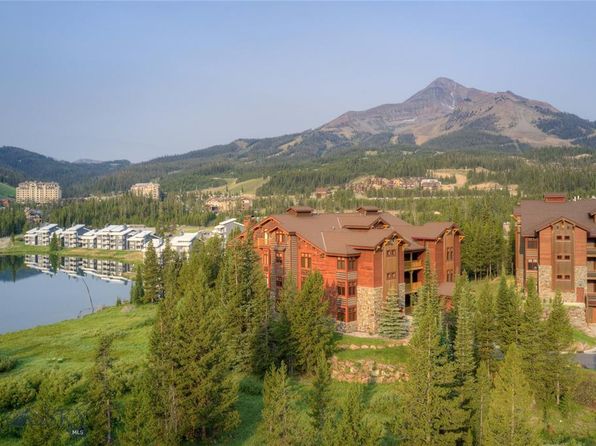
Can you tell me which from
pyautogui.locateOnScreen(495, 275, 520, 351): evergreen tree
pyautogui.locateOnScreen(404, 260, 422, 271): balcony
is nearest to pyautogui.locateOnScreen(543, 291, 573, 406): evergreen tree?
pyautogui.locateOnScreen(495, 275, 520, 351): evergreen tree

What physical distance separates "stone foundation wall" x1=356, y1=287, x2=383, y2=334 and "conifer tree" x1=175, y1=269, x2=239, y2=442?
44.5ft

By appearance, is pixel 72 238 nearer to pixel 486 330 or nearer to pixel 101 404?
pixel 486 330

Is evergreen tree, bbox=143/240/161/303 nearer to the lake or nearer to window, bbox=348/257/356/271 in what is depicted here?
the lake

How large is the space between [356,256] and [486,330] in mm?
10068

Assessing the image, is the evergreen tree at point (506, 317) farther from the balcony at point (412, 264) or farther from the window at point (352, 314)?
the balcony at point (412, 264)

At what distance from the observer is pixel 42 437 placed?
1580 centimetres

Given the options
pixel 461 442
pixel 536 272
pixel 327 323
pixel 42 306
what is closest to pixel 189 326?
pixel 327 323

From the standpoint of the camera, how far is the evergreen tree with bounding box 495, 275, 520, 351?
89.9 ft

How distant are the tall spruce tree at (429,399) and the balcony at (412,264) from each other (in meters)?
19.3

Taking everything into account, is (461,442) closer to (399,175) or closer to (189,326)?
(189,326)

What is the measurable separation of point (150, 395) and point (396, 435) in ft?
28.5

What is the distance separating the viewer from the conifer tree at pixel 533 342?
2461 cm

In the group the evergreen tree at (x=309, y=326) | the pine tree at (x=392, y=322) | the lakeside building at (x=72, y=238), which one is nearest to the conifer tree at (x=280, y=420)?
the evergreen tree at (x=309, y=326)

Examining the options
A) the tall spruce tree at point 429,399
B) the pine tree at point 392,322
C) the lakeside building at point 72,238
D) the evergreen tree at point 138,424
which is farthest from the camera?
the lakeside building at point 72,238
